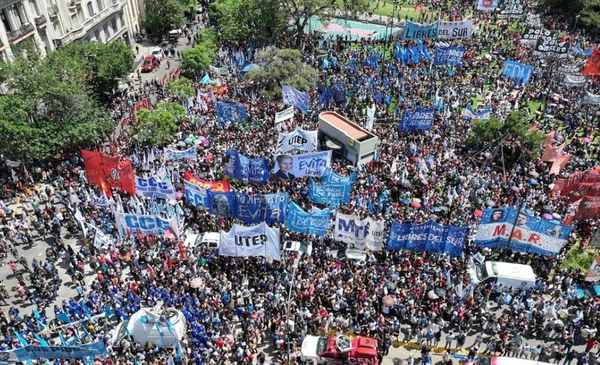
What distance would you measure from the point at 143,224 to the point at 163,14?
151ft

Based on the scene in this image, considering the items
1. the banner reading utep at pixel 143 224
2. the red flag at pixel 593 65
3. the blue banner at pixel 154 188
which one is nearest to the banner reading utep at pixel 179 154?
the blue banner at pixel 154 188

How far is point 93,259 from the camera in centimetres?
2683

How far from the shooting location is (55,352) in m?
18.5

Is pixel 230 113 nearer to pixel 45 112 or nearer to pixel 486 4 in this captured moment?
pixel 45 112

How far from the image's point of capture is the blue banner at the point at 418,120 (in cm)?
3591

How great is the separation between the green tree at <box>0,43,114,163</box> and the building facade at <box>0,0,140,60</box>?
6381 mm

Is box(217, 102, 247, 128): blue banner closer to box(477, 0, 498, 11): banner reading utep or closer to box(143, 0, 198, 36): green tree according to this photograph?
box(143, 0, 198, 36): green tree

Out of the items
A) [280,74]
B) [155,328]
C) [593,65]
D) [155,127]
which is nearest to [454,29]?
[593,65]

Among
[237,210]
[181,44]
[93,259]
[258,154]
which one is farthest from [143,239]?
[181,44]

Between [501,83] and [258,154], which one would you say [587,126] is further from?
[258,154]

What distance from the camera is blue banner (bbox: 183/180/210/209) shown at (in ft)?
88.3

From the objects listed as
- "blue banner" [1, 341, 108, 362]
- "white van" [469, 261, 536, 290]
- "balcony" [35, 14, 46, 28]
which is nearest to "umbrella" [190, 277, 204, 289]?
"blue banner" [1, 341, 108, 362]

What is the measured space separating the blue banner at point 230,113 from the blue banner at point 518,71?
23838 millimetres

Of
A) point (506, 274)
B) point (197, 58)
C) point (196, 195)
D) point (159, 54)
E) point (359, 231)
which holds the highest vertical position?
point (196, 195)
